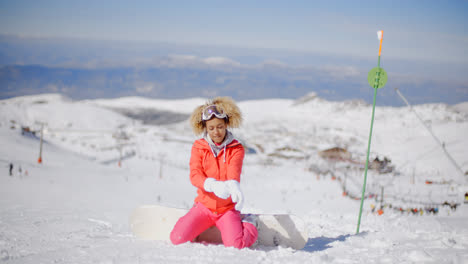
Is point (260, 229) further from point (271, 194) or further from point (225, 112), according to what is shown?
point (271, 194)

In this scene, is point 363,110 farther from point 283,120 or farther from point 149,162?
point 149,162

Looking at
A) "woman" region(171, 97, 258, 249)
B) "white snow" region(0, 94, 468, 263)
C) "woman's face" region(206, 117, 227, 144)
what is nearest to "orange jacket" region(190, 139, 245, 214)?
"woman" region(171, 97, 258, 249)

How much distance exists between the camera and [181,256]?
3.06m

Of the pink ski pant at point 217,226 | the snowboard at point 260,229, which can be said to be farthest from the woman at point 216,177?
the snowboard at point 260,229

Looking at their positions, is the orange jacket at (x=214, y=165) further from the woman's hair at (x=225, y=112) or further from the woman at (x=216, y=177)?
the woman's hair at (x=225, y=112)

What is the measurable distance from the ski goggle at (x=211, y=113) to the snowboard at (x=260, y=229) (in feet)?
4.09

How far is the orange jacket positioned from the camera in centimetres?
377

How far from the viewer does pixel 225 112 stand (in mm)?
3936

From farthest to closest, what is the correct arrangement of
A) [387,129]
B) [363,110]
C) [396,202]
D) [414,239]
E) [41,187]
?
[363,110] → [387,129] → [41,187] → [396,202] → [414,239]

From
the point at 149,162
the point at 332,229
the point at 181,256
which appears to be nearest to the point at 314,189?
the point at 332,229

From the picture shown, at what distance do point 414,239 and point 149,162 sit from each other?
20.2m

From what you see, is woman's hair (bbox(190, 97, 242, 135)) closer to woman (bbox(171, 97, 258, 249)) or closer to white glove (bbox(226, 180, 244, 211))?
woman (bbox(171, 97, 258, 249))

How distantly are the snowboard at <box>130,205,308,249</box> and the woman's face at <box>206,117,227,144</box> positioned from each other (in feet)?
3.41

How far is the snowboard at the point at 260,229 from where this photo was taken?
3.83 metres
